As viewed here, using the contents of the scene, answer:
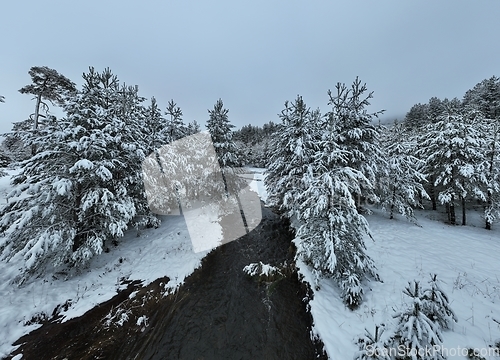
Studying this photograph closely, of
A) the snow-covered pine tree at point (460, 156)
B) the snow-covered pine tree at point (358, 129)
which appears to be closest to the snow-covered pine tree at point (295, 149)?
the snow-covered pine tree at point (358, 129)

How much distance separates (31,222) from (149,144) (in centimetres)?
794

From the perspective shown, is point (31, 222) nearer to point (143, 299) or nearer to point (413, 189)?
point (143, 299)

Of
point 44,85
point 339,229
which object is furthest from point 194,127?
point 339,229

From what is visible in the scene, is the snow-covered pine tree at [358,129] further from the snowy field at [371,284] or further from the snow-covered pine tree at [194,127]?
the snow-covered pine tree at [194,127]

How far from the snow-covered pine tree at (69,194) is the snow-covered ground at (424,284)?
30.5ft

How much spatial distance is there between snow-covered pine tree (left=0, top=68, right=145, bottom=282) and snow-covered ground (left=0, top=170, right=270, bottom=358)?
0.70 m

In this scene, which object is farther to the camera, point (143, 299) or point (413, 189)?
point (413, 189)

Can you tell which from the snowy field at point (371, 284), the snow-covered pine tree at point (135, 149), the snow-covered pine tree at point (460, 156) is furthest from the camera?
the snow-covered pine tree at point (460, 156)

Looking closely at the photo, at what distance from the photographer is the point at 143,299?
8055 millimetres

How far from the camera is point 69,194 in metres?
8.34

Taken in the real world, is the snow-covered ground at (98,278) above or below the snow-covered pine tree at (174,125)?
below

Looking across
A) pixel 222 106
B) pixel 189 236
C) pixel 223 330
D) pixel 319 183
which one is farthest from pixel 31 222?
pixel 222 106

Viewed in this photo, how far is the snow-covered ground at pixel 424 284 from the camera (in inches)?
204

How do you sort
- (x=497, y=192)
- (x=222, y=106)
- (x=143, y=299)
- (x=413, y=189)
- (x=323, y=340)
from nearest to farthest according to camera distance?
(x=323, y=340) < (x=143, y=299) < (x=497, y=192) < (x=413, y=189) < (x=222, y=106)
